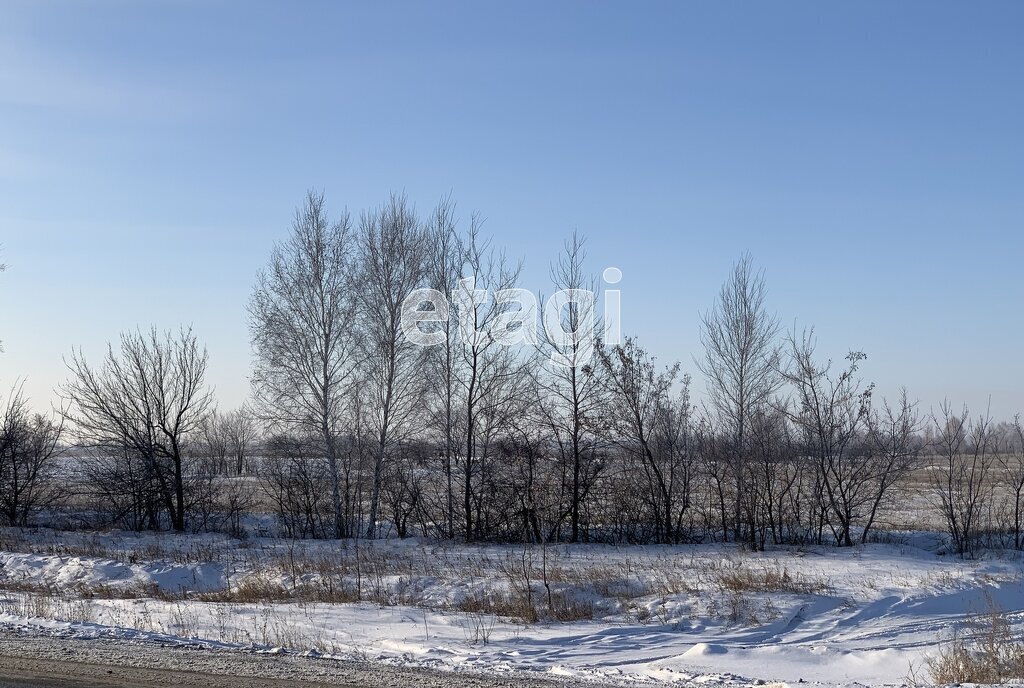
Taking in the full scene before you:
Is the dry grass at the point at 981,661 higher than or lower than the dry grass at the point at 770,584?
higher

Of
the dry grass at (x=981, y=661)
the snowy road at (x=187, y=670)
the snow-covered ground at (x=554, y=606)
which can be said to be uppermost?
the snowy road at (x=187, y=670)

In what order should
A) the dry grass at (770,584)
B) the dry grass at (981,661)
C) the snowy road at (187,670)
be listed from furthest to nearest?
1. the dry grass at (770,584)
2. the dry grass at (981,661)
3. the snowy road at (187,670)

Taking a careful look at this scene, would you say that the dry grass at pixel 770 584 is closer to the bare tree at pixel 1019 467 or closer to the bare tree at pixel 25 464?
the bare tree at pixel 1019 467

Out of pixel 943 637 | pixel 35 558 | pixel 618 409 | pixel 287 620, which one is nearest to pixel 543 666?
pixel 287 620

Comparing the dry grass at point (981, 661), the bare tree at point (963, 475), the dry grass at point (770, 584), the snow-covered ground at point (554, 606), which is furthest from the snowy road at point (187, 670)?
the bare tree at point (963, 475)

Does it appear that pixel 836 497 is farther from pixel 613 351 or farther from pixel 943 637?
pixel 943 637

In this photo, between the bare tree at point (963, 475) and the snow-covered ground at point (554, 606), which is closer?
the snow-covered ground at point (554, 606)

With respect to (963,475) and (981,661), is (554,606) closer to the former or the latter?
(981,661)

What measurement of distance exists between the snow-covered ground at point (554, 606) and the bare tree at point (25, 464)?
1083 cm

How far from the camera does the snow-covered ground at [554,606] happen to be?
937 cm

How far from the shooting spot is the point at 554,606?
500 inches

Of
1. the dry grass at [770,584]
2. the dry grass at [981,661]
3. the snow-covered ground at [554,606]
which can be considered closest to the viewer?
the dry grass at [981,661]

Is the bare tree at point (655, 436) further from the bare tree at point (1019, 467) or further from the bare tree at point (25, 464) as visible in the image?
the bare tree at point (25, 464)

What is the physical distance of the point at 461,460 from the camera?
26.7m
